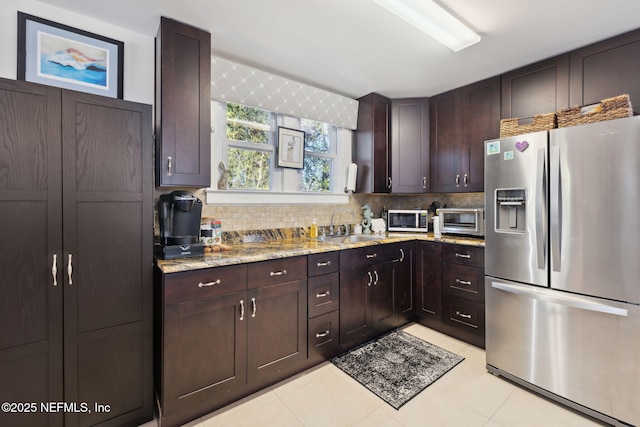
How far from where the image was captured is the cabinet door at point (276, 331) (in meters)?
1.93

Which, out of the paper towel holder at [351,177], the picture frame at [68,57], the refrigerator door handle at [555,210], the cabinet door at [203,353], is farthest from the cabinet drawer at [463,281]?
the picture frame at [68,57]

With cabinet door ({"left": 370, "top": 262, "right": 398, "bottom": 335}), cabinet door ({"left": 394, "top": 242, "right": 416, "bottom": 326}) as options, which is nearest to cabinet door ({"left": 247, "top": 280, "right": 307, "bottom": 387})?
cabinet door ({"left": 370, "top": 262, "right": 398, "bottom": 335})

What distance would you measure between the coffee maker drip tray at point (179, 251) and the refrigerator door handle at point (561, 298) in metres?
2.23

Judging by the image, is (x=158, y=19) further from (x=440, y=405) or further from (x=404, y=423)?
(x=440, y=405)

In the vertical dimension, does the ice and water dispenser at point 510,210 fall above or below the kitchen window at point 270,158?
below

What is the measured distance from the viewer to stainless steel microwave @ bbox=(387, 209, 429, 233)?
10.9 feet

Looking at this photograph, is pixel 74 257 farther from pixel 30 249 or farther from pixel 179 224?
pixel 179 224

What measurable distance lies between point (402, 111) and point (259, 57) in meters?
1.80

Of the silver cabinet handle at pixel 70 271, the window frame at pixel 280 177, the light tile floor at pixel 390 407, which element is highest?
the window frame at pixel 280 177

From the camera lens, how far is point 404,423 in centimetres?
171

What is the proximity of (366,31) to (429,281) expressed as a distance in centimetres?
237

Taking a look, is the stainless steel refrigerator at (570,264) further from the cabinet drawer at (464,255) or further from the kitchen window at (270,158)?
the kitchen window at (270,158)

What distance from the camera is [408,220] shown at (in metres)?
3.39

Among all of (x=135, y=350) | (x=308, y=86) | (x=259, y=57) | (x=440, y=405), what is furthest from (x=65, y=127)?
(x=440, y=405)
